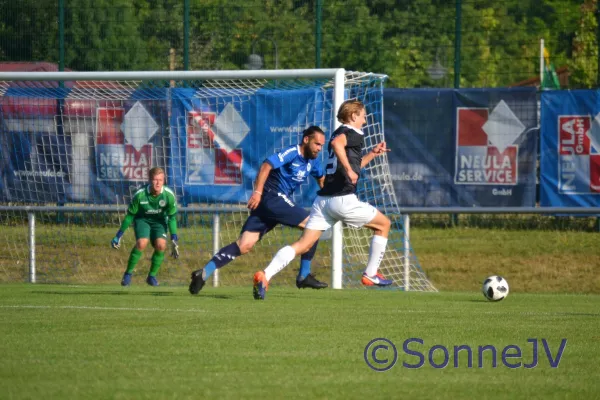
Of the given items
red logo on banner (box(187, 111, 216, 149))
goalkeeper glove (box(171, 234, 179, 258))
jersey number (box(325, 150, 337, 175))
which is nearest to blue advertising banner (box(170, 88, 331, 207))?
red logo on banner (box(187, 111, 216, 149))

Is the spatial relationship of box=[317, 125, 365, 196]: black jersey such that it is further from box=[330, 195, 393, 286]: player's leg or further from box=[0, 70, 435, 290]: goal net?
box=[0, 70, 435, 290]: goal net

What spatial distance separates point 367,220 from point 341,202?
0.40m

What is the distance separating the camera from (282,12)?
802 inches

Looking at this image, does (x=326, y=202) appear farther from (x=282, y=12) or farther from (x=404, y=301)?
(x=282, y=12)

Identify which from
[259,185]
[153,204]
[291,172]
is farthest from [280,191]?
[153,204]

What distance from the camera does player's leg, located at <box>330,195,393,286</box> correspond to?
34.4 ft

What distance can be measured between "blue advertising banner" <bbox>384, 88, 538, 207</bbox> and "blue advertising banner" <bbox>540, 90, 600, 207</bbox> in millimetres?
238

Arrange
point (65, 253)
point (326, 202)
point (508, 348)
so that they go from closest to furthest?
point (508, 348) < point (326, 202) < point (65, 253)

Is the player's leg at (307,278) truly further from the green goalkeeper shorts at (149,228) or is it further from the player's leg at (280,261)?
the green goalkeeper shorts at (149,228)

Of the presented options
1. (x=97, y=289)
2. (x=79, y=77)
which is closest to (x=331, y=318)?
(x=97, y=289)

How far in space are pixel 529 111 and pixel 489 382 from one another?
44.7 ft

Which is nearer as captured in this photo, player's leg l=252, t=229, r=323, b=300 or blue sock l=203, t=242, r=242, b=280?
player's leg l=252, t=229, r=323, b=300

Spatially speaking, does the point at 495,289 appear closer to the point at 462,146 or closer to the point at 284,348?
the point at 284,348

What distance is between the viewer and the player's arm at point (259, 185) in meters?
10.8
